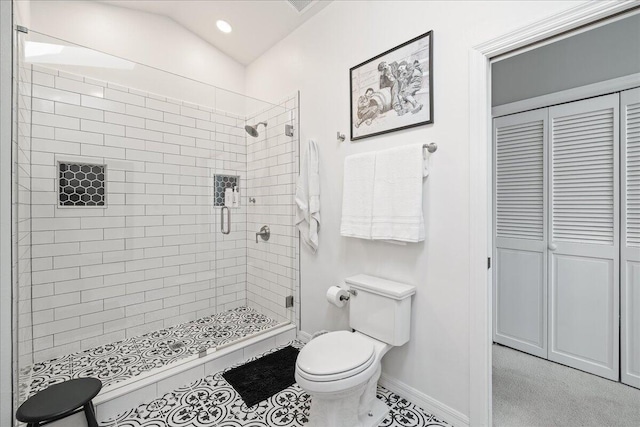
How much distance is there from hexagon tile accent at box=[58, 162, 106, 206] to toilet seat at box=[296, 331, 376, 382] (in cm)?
193

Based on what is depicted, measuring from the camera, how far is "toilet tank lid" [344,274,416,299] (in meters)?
1.68

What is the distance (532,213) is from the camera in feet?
7.59

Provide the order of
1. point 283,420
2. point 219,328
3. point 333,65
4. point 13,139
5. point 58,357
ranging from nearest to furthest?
point 13,139 < point 283,420 < point 58,357 < point 333,65 < point 219,328

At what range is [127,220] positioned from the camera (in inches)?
90.2

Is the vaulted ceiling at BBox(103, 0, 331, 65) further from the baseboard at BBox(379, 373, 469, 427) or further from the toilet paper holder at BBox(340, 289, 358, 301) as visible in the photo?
the baseboard at BBox(379, 373, 469, 427)

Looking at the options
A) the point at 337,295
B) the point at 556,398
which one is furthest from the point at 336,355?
the point at 556,398

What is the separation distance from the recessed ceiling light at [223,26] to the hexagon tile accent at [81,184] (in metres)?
1.77

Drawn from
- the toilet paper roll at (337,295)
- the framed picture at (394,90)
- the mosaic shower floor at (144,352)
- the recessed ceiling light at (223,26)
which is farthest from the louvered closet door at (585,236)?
the recessed ceiling light at (223,26)

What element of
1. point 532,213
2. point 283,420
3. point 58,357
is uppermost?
point 532,213

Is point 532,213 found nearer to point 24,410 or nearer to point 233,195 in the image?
point 233,195

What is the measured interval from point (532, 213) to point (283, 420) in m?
2.36

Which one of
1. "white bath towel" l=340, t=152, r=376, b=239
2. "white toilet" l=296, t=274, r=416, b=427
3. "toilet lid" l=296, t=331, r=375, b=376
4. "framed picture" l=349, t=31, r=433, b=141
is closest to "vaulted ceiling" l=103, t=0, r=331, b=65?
"framed picture" l=349, t=31, r=433, b=141

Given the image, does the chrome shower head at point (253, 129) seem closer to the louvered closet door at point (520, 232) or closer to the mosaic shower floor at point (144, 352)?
the mosaic shower floor at point (144, 352)

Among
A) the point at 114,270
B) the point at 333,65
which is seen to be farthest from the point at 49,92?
the point at 333,65
